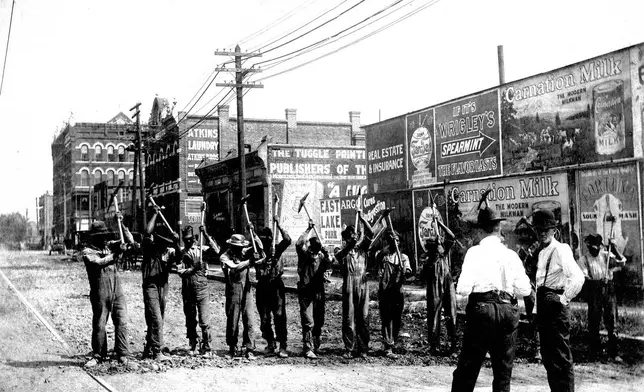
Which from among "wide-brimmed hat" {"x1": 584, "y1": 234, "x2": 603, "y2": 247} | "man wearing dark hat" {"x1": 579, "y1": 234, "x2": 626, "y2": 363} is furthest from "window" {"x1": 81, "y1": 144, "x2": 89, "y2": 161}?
"wide-brimmed hat" {"x1": 584, "y1": 234, "x2": 603, "y2": 247}

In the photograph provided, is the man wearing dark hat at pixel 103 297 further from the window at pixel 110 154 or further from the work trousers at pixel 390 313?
the window at pixel 110 154

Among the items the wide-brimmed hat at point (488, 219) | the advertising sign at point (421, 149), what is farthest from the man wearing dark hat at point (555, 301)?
the advertising sign at point (421, 149)

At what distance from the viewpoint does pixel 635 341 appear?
403 inches

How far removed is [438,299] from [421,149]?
39.5 ft

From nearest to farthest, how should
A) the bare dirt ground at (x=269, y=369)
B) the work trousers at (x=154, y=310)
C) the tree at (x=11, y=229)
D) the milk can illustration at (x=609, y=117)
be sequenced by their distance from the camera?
1. the bare dirt ground at (x=269, y=369)
2. the work trousers at (x=154, y=310)
3. the milk can illustration at (x=609, y=117)
4. the tree at (x=11, y=229)

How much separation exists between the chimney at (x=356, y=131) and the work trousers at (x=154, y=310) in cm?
3580

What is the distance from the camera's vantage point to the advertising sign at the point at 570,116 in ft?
43.3

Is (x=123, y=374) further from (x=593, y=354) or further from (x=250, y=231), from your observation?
(x=593, y=354)

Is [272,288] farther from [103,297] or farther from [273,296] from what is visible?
[103,297]

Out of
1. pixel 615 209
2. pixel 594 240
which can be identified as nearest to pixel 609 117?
pixel 615 209

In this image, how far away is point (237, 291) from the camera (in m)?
9.53

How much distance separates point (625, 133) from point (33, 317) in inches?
555

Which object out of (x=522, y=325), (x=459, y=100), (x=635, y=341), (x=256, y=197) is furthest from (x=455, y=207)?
(x=256, y=197)

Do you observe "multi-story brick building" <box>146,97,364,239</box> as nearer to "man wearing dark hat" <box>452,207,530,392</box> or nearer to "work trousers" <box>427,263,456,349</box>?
"work trousers" <box>427,263,456,349</box>
